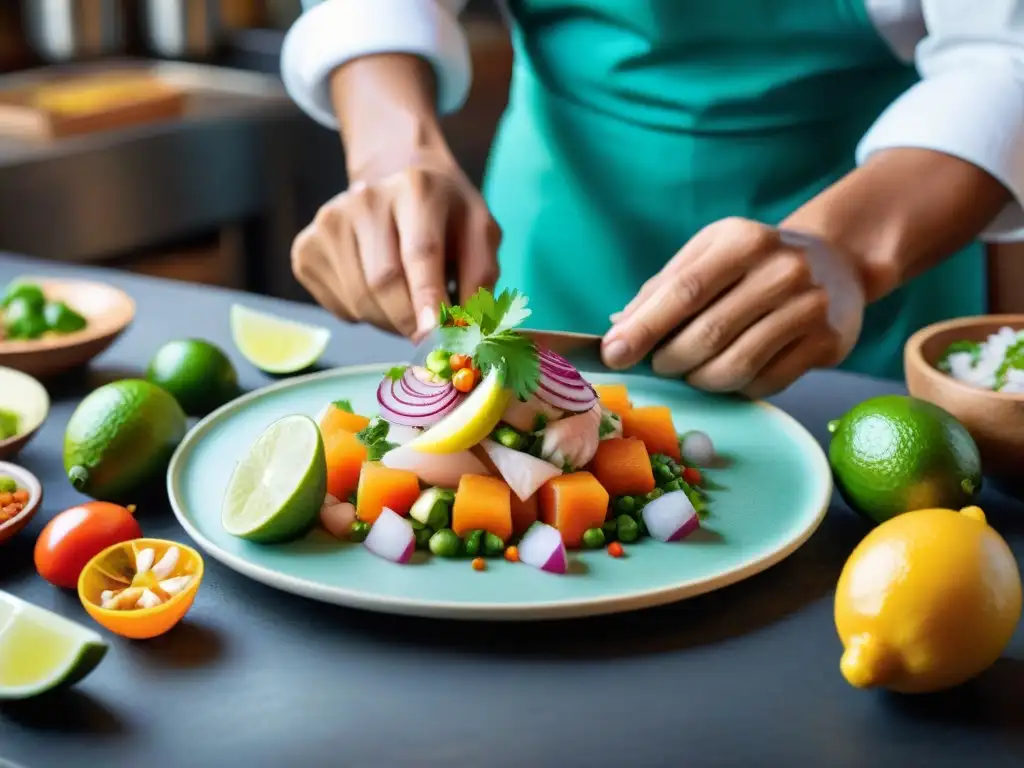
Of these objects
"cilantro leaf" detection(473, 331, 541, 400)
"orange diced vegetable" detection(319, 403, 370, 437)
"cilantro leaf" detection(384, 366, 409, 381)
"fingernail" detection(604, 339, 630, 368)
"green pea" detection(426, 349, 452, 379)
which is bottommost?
"orange diced vegetable" detection(319, 403, 370, 437)

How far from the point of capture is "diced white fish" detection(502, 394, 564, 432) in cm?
124

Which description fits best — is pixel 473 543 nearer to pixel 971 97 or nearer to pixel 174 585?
pixel 174 585

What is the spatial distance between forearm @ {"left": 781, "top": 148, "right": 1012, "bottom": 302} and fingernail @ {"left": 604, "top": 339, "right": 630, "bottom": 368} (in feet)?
1.03

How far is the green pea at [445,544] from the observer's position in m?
1.15

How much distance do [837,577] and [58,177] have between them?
2.80 m

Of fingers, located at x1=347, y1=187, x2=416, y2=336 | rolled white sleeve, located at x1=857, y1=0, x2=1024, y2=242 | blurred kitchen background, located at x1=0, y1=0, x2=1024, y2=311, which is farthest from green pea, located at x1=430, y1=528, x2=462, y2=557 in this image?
blurred kitchen background, located at x1=0, y1=0, x2=1024, y2=311

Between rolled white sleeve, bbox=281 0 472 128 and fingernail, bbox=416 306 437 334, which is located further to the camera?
rolled white sleeve, bbox=281 0 472 128

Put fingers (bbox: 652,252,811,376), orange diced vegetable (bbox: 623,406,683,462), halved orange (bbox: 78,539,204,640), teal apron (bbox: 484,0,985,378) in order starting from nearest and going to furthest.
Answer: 1. halved orange (bbox: 78,539,204,640)
2. orange diced vegetable (bbox: 623,406,683,462)
3. fingers (bbox: 652,252,811,376)
4. teal apron (bbox: 484,0,985,378)

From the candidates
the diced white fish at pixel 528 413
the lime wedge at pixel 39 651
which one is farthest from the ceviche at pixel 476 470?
the lime wedge at pixel 39 651

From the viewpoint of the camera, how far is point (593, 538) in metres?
1.17

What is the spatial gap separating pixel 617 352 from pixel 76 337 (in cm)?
75

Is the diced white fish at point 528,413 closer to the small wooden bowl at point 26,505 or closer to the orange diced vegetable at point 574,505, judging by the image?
the orange diced vegetable at point 574,505

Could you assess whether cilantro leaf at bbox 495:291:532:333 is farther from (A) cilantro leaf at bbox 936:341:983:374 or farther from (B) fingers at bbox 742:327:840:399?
(A) cilantro leaf at bbox 936:341:983:374

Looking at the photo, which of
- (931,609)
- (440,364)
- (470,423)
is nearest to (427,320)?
(440,364)
